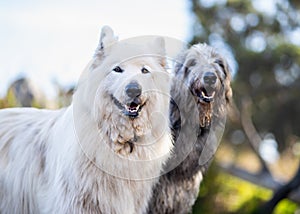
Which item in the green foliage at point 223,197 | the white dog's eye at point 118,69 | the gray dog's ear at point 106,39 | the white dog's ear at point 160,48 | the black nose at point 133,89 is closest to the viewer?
the black nose at point 133,89

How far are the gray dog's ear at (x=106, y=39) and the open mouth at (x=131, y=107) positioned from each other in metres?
0.56

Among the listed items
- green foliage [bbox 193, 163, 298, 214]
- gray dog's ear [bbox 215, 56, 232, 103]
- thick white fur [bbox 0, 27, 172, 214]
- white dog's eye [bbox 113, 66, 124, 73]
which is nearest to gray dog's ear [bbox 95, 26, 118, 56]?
thick white fur [bbox 0, 27, 172, 214]

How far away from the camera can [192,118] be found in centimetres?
790

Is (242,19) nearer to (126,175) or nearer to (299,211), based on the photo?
(299,211)

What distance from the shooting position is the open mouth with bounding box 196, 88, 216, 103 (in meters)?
7.74

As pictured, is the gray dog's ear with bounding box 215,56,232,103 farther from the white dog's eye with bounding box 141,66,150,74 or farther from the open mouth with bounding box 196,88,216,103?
the white dog's eye with bounding box 141,66,150,74

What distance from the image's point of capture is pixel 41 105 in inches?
459

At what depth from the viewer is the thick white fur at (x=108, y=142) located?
642 cm

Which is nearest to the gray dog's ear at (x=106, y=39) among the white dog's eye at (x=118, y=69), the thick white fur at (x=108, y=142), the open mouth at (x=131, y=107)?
the thick white fur at (x=108, y=142)

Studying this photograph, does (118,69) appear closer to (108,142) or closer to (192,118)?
(108,142)

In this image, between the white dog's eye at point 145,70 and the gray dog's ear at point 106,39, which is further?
the gray dog's ear at point 106,39

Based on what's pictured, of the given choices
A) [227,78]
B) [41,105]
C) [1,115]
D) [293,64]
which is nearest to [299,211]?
[41,105]

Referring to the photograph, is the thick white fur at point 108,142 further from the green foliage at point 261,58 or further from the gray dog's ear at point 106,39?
the green foliage at point 261,58

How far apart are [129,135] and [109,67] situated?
70cm
